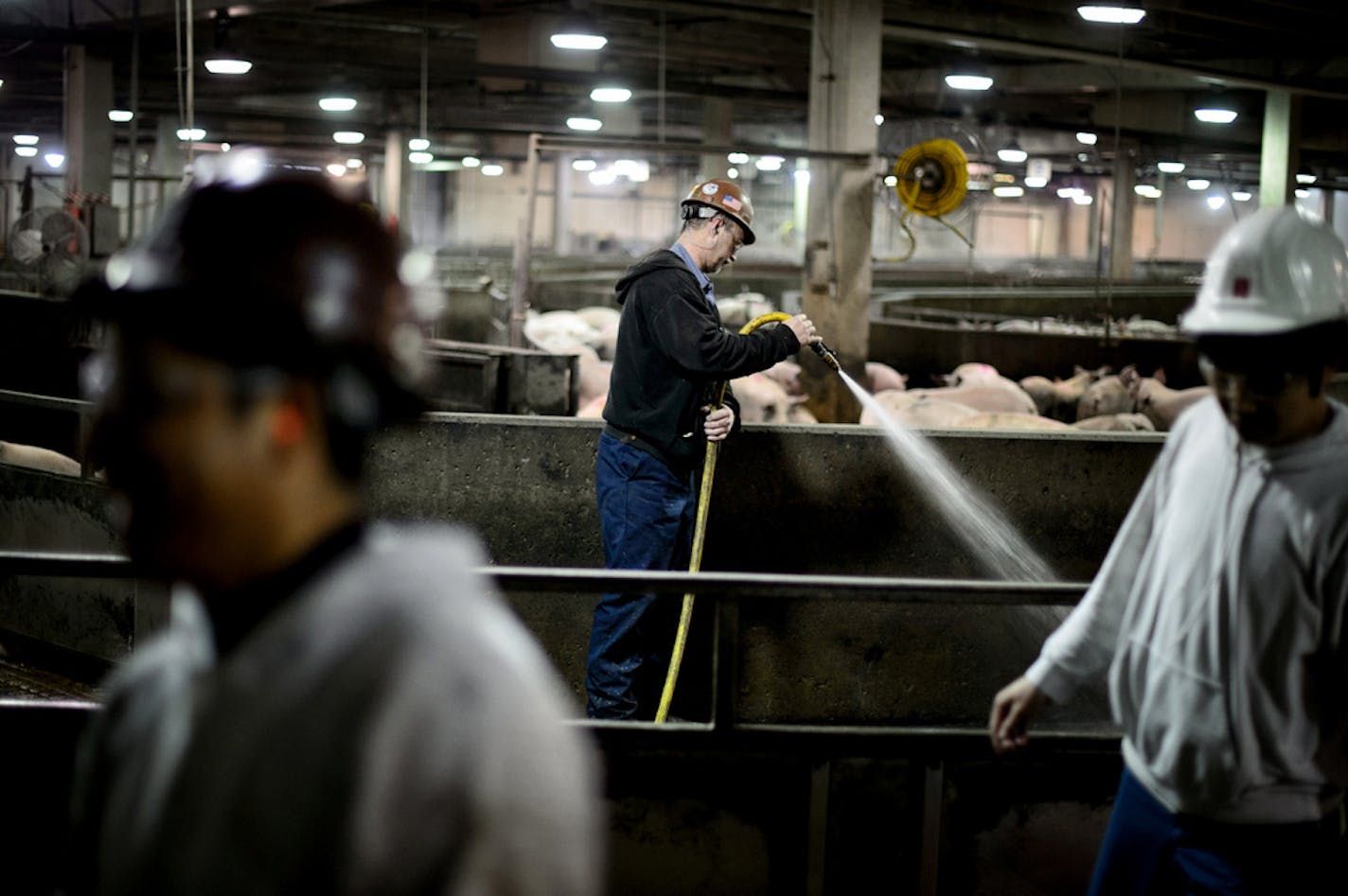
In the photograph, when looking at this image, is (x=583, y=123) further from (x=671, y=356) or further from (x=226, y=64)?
(x=671, y=356)

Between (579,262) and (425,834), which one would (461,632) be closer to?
(425,834)

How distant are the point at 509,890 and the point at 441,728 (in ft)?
0.46

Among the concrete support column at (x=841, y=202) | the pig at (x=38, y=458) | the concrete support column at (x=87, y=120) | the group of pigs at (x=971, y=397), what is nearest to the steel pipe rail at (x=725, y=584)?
the pig at (x=38, y=458)

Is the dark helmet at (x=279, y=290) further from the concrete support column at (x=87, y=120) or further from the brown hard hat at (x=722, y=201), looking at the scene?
the concrete support column at (x=87, y=120)

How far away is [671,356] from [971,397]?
7.16m

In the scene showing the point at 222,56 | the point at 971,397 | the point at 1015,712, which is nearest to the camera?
the point at 1015,712

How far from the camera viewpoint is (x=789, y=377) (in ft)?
41.8

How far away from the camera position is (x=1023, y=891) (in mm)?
3730

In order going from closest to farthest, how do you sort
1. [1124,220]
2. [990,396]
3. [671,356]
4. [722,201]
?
[671,356]
[722,201]
[990,396]
[1124,220]

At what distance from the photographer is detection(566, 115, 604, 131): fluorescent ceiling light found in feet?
97.9

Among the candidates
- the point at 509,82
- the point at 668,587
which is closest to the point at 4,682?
the point at 668,587

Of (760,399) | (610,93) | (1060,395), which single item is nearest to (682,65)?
(610,93)

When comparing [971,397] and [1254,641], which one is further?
[971,397]

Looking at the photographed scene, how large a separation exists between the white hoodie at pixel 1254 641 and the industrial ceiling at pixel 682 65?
11795 millimetres
